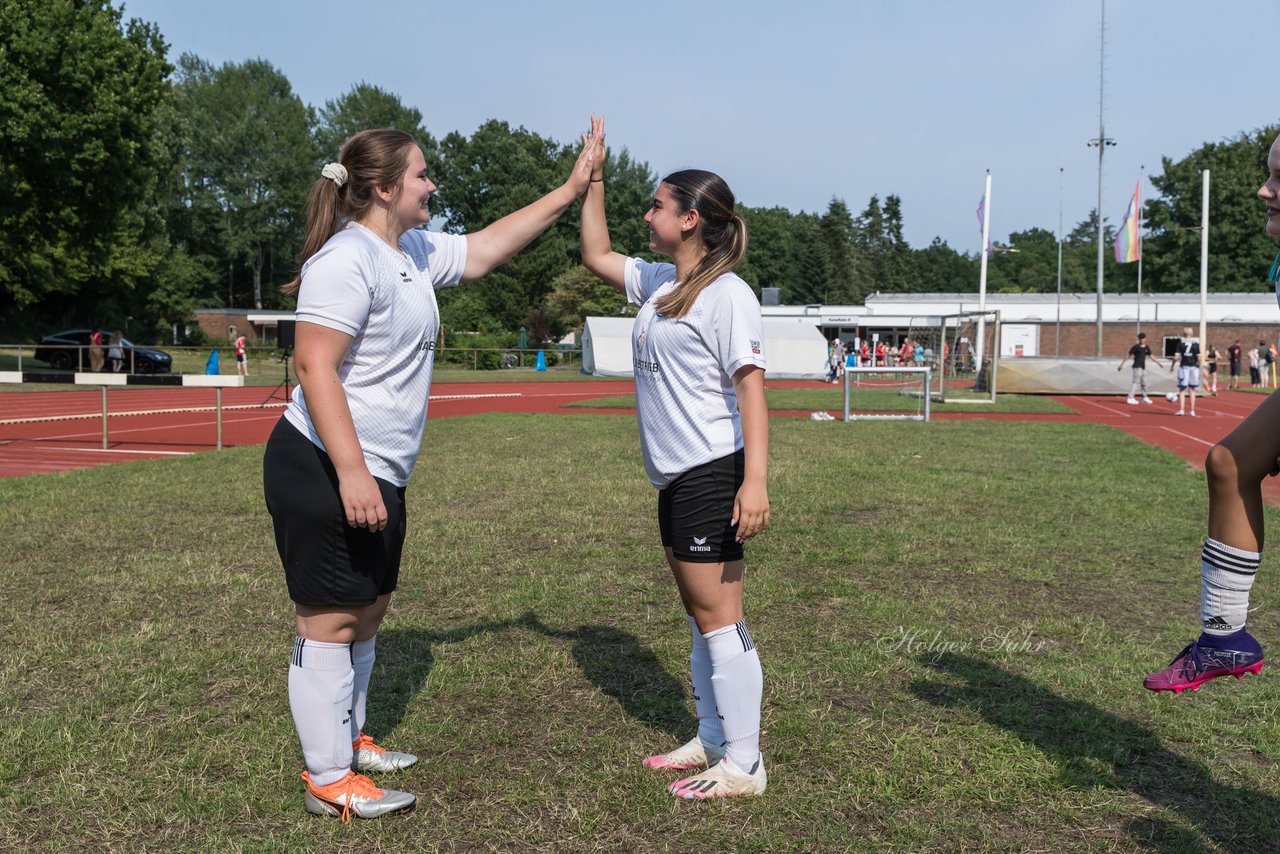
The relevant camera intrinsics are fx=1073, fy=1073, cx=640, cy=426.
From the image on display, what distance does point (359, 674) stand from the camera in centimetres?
359

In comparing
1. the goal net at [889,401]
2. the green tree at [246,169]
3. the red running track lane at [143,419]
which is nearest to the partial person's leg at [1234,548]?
the red running track lane at [143,419]

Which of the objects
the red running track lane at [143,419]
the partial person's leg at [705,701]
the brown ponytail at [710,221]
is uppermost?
the brown ponytail at [710,221]

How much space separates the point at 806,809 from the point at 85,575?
4804 millimetres

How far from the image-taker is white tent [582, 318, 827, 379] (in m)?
45.6

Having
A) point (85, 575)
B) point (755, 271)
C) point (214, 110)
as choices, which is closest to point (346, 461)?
point (85, 575)

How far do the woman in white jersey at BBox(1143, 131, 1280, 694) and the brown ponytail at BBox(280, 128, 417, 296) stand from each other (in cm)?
251

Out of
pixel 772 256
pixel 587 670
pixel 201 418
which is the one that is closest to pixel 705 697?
pixel 587 670

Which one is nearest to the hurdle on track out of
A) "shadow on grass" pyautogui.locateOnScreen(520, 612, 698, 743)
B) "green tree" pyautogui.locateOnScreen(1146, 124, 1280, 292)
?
"shadow on grass" pyautogui.locateOnScreen(520, 612, 698, 743)

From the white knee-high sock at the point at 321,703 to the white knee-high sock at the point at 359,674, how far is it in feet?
0.87

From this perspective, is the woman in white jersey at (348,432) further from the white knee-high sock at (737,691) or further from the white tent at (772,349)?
the white tent at (772,349)

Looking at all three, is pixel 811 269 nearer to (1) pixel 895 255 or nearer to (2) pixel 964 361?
(1) pixel 895 255

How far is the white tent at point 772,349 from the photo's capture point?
45625 millimetres

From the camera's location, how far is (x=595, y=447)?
13875 millimetres

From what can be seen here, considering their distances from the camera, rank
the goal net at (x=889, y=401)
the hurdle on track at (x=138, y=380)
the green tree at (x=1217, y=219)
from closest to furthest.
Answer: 1. the hurdle on track at (x=138, y=380)
2. the goal net at (x=889, y=401)
3. the green tree at (x=1217, y=219)
